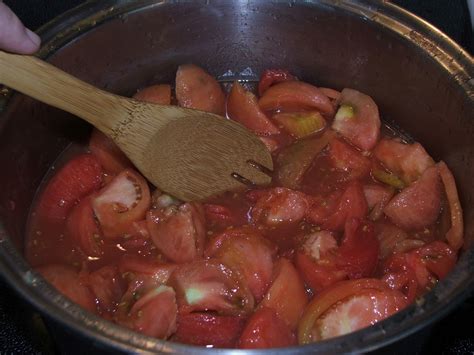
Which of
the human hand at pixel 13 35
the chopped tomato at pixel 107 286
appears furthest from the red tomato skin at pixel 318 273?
the human hand at pixel 13 35

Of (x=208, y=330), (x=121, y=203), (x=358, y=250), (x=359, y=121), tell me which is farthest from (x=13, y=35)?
(x=359, y=121)

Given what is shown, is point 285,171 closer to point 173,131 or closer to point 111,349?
point 173,131

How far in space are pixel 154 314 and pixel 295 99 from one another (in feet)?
3.36

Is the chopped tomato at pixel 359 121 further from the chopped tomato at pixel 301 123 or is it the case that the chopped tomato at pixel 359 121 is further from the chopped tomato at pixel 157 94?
the chopped tomato at pixel 157 94

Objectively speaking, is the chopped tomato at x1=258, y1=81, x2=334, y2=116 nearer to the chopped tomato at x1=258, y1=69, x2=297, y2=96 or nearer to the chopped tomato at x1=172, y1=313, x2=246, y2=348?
the chopped tomato at x1=258, y1=69, x2=297, y2=96

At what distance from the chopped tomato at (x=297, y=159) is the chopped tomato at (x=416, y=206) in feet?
1.02

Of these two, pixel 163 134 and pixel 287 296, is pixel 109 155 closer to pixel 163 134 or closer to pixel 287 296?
pixel 163 134

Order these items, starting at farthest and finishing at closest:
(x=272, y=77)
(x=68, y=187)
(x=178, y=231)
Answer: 1. (x=272, y=77)
2. (x=68, y=187)
3. (x=178, y=231)

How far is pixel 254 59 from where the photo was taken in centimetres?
248

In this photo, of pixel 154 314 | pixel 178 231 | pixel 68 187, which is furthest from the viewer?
pixel 68 187

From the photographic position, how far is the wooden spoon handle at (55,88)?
1595mm

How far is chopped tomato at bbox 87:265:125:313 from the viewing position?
1.77 meters

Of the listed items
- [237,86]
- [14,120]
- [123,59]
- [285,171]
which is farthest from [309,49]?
[14,120]

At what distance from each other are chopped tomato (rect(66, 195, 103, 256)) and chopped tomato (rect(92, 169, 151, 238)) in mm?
22
